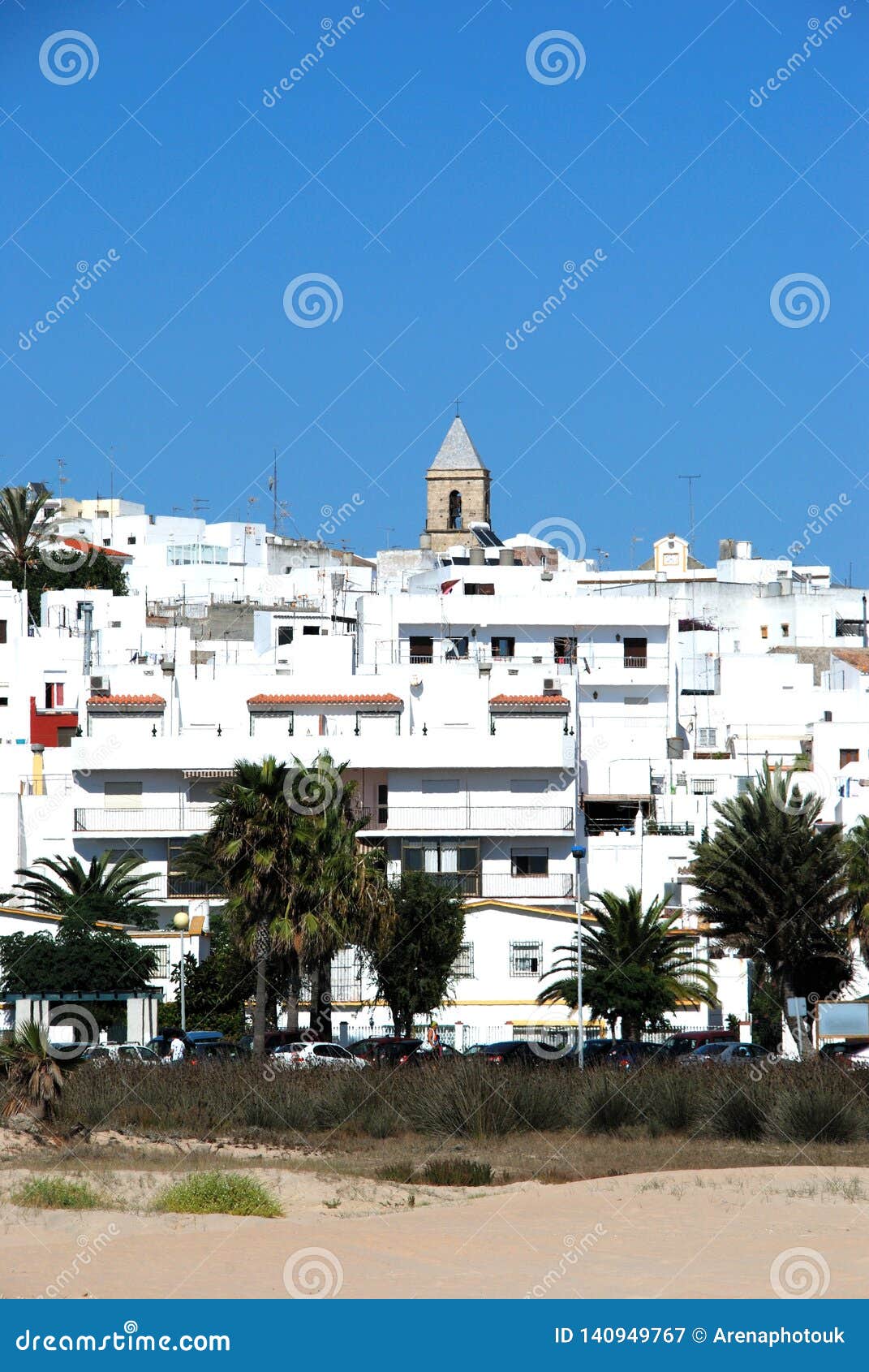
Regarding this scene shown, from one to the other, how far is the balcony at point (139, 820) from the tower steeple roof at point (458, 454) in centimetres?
9099

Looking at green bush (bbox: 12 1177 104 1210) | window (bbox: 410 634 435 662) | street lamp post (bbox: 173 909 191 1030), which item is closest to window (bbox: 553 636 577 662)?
window (bbox: 410 634 435 662)

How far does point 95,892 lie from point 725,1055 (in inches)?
665

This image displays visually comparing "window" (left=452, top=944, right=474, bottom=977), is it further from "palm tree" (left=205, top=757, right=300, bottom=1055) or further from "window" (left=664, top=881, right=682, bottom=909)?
"palm tree" (left=205, top=757, right=300, bottom=1055)

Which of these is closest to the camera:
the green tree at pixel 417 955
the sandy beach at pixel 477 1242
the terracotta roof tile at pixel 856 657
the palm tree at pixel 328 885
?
the sandy beach at pixel 477 1242

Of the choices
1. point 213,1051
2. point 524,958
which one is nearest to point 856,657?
point 524,958

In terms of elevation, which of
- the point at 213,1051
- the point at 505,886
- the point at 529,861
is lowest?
the point at 213,1051

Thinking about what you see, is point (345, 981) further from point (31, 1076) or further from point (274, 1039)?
point (31, 1076)

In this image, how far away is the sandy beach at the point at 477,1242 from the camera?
17594mm

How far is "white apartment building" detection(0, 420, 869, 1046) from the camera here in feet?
155

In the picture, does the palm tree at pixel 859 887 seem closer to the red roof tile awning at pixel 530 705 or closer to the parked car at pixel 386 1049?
the parked car at pixel 386 1049

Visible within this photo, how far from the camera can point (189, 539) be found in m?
109

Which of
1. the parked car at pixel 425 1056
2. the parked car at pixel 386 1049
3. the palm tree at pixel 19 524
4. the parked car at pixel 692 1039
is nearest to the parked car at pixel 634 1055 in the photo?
the parked car at pixel 692 1039

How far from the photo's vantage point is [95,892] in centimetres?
4494

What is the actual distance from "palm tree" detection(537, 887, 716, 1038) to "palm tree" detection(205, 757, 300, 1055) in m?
7.01
